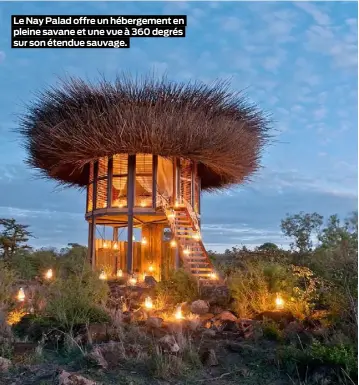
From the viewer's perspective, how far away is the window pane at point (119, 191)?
599 inches

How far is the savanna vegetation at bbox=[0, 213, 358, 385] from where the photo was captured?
5207 millimetres

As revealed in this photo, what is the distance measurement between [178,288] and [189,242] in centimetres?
411

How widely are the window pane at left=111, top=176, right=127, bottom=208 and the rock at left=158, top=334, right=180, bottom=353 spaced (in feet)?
30.0

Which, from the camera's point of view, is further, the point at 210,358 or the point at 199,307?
the point at 199,307

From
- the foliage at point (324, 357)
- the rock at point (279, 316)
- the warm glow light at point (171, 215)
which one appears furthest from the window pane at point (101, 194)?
the foliage at point (324, 357)

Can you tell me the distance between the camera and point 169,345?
5789 mm

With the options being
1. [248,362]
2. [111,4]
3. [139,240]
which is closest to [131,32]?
[111,4]

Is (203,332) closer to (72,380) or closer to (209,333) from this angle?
(209,333)

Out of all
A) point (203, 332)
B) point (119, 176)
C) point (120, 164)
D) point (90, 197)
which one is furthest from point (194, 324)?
point (90, 197)

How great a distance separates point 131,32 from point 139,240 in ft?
41.4

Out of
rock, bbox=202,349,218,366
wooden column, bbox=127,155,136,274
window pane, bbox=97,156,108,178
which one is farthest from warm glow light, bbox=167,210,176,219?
rock, bbox=202,349,218,366

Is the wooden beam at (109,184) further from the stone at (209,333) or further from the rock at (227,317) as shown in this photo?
the stone at (209,333)

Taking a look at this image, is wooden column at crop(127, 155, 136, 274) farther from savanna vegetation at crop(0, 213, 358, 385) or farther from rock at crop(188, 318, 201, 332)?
rock at crop(188, 318, 201, 332)

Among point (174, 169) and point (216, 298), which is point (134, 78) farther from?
point (216, 298)
